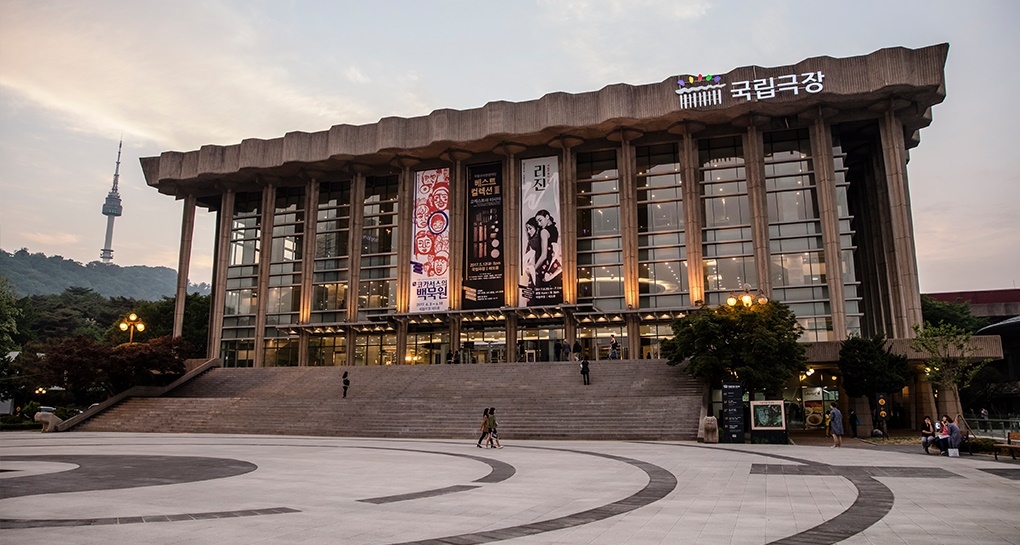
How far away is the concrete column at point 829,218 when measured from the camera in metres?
50.8

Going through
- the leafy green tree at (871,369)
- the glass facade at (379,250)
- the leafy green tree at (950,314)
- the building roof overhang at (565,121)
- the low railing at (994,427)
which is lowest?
the low railing at (994,427)

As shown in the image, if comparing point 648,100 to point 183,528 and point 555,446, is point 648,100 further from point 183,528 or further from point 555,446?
point 183,528

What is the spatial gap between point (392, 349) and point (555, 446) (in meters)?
36.6

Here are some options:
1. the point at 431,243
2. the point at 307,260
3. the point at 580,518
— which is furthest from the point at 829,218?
the point at 580,518

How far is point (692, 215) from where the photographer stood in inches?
2174

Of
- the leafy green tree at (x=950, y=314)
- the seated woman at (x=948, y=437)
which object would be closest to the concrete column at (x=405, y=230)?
the seated woman at (x=948, y=437)

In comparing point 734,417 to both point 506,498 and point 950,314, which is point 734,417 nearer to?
point 506,498

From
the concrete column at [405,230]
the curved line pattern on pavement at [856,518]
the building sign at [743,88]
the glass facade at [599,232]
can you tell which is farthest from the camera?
the concrete column at [405,230]

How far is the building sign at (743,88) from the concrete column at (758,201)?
3249 mm

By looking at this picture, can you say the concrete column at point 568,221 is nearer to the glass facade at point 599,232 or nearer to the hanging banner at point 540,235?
the hanging banner at point 540,235

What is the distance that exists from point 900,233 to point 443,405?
119ft

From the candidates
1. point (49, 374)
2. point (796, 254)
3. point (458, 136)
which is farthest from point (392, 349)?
point (796, 254)

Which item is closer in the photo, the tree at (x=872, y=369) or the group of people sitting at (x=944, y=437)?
the group of people sitting at (x=944, y=437)

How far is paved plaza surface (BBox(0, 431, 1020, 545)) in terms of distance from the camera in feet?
30.5
